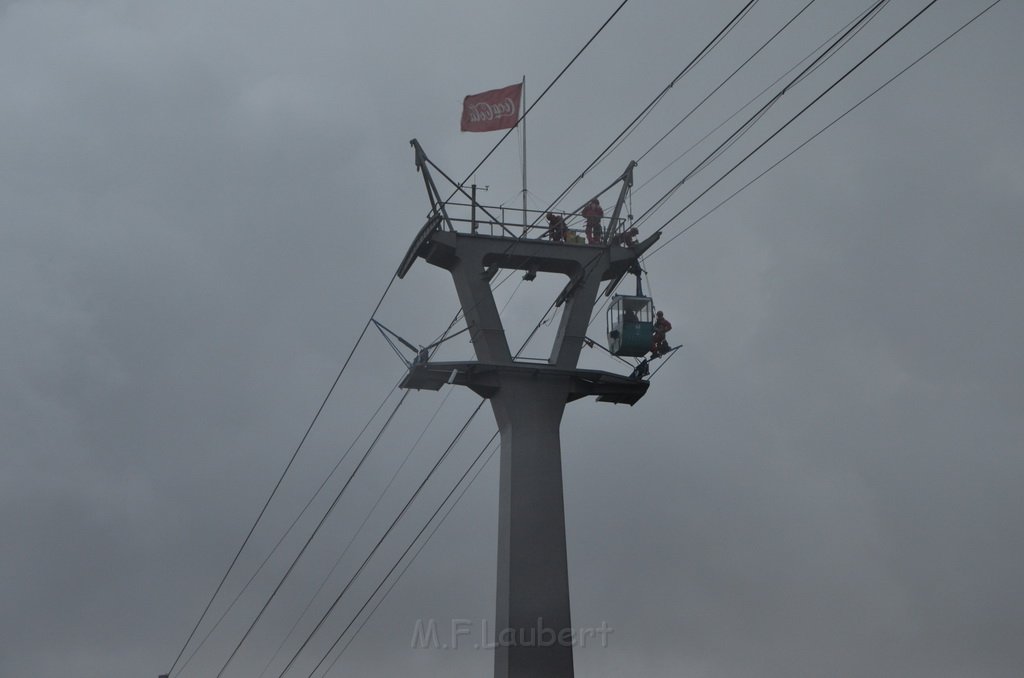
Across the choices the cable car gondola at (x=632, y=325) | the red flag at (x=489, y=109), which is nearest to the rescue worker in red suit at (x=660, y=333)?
the cable car gondola at (x=632, y=325)

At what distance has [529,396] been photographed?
100 feet

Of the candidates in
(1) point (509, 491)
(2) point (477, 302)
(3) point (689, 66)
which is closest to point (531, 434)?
(1) point (509, 491)

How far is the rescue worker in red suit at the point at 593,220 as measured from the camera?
31.9 m

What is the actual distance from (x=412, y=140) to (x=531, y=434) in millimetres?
8177

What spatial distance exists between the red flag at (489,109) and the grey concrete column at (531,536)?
6332 mm

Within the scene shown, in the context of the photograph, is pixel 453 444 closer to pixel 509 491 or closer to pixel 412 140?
pixel 509 491

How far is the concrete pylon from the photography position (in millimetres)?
28031

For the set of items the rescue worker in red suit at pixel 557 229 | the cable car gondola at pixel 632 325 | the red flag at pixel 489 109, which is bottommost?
the cable car gondola at pixel 632 325

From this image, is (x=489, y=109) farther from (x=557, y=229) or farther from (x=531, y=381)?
(x=531, y=381)

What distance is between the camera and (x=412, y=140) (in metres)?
31.1

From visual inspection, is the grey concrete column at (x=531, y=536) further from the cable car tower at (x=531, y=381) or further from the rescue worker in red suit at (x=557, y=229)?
the rescue worker in red suit at (x=557, y=229)

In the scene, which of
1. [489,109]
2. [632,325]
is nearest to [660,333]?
[632,325]

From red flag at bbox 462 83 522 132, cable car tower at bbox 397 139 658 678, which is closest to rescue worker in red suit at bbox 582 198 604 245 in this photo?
cable car tower at bbox 397 139 658 678

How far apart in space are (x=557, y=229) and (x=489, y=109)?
12.3 ft
